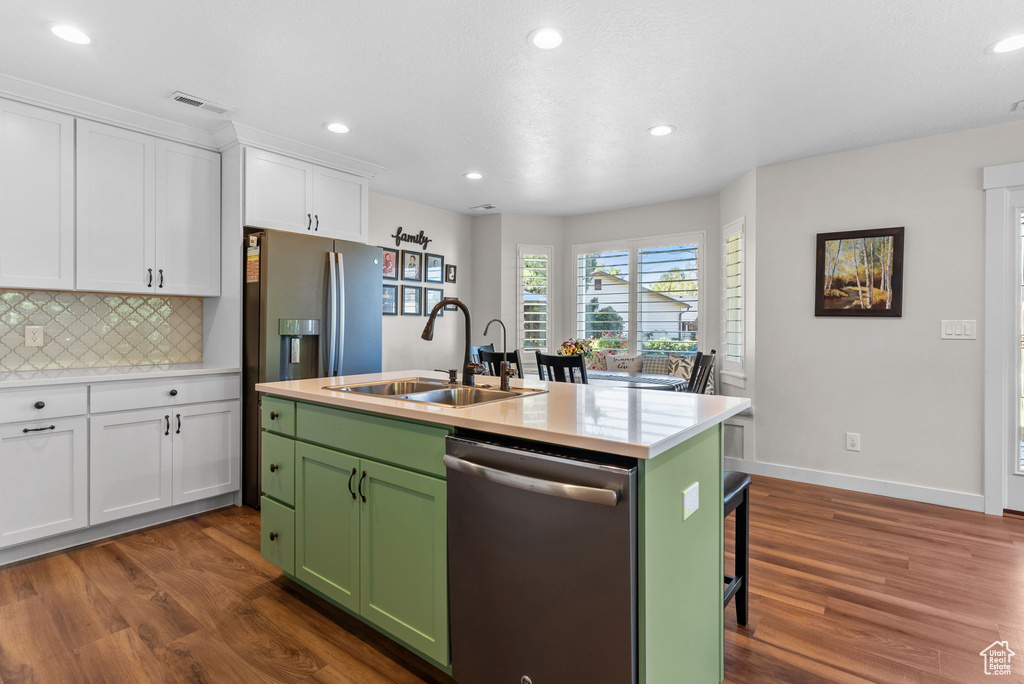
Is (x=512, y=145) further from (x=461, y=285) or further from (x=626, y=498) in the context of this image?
(x=626, y=498)

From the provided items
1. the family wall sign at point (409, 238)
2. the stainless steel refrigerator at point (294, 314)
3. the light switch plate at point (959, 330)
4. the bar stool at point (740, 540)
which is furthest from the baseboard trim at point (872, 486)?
the family wall sign at point (409, 238)

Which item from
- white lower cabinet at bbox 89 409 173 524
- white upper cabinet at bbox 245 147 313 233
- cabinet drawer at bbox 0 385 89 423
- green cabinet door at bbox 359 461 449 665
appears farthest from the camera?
white upper cabinet at bbox 245 147 313 233

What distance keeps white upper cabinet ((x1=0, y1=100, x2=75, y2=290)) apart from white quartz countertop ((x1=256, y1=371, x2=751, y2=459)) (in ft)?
5.33

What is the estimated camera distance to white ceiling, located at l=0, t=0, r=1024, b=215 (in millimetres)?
2104

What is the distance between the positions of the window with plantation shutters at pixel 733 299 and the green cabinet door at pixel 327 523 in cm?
351

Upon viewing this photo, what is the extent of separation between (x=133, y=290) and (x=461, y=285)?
3.29 metres

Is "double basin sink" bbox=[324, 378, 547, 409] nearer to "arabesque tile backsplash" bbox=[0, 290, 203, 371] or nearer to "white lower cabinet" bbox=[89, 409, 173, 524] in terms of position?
"white lower cabinet" bbox=[89, 409, 173, 524]

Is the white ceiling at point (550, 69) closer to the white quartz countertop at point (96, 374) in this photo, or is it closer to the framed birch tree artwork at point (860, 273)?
the framed birch tree artwork at point (860, 273)

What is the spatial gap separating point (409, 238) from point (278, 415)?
3.32 m

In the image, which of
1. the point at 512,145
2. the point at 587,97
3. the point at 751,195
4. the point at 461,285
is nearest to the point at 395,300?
the point at 461,285

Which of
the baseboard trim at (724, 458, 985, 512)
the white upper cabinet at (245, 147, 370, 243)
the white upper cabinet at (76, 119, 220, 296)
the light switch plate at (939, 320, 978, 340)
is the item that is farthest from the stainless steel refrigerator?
the light switch plate at (939, 320, 978, 340)

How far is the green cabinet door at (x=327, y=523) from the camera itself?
1.92m

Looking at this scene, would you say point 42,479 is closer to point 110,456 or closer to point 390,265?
point 110,456

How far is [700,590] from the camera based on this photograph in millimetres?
1533
